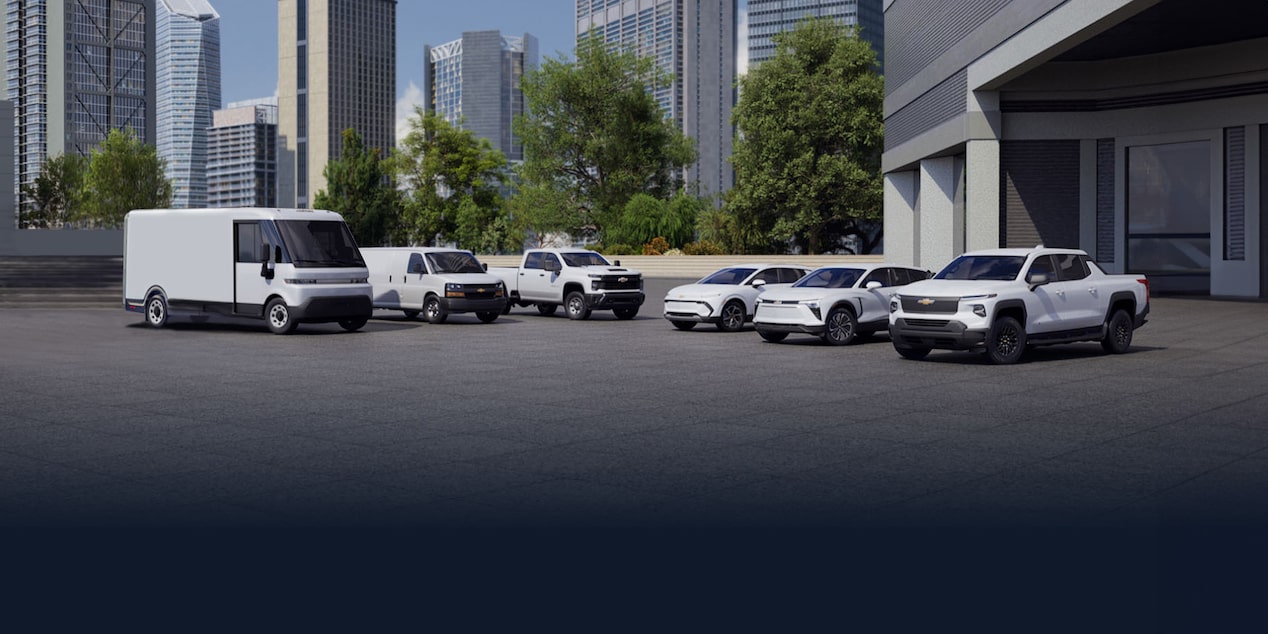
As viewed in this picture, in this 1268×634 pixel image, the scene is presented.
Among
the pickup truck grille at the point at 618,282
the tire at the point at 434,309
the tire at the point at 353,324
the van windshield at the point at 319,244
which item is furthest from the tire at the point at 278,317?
the pickup truck grille at the point at 618,282

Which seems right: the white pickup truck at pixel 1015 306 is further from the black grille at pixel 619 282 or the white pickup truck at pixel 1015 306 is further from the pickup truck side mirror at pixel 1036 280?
the black grille at pixel 619 282

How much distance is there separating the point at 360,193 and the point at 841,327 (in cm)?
6968

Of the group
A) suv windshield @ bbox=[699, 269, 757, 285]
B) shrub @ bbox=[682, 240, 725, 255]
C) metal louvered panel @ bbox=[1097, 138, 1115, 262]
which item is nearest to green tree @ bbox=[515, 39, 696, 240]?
shrub @ bbox=[682, 240, 725, 255]

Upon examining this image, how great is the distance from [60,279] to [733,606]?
123ft

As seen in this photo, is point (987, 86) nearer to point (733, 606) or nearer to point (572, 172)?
point (733, 606)

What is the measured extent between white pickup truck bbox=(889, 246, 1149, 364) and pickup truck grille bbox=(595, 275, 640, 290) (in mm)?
11399

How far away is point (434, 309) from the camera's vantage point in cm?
2734

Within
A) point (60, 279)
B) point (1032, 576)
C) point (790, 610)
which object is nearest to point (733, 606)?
point (790, 610)

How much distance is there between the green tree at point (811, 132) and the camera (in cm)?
5903

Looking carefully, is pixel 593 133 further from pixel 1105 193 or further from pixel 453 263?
pixel 453 263

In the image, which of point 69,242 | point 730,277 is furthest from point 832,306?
point 69,242

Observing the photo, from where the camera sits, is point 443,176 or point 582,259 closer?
point 582,259

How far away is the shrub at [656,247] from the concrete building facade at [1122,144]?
2377cm

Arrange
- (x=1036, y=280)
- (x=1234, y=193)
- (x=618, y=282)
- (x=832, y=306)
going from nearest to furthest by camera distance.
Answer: (x=1036, y=280)
(x=832, y=306)
(x=618, y=282)
(x=1234, y=193)
